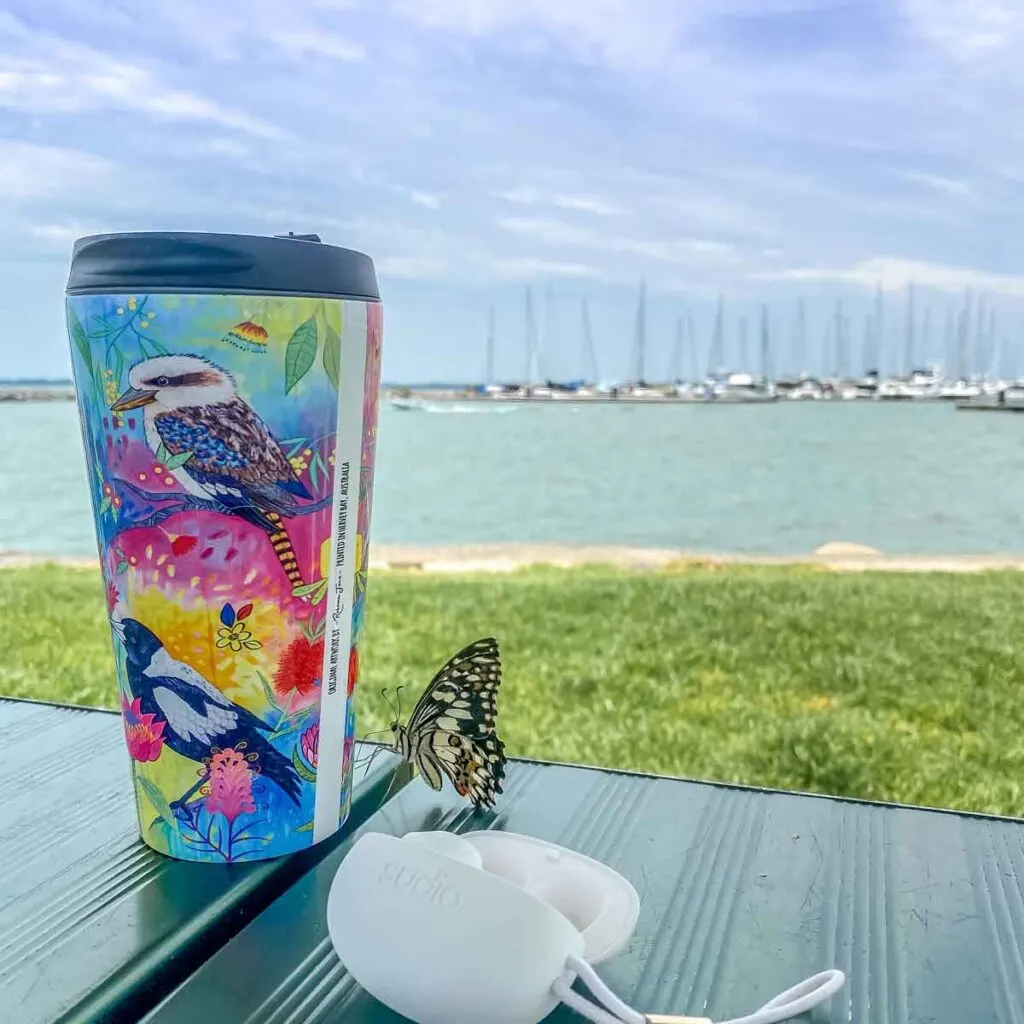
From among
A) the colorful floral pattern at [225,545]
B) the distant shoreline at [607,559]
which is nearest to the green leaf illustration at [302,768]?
the colorful floral pattern at [225,545]

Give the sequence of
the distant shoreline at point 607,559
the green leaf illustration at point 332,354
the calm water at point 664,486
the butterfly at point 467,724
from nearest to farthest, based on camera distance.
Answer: the green leaf illustration at point 332,354, the butterfly at point 467,724, the distant shoreline at point 607,559, the calm water at point 664,486

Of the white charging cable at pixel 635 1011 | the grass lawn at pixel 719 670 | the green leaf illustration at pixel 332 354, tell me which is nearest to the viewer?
the white charging cable at pixel 635 1011

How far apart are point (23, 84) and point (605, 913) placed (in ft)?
16.5

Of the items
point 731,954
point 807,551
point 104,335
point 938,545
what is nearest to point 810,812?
point 731,954

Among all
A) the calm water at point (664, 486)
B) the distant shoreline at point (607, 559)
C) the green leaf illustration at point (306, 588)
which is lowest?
the calm water at point (664, 486)

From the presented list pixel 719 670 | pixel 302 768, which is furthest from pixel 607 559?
pixel 302 768

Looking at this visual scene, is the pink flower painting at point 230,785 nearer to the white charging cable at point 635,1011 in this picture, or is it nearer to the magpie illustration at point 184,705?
the magpie illustration at point 184,705

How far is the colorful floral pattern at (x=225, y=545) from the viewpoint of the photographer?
0.54 metres

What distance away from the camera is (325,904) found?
567 millimetres

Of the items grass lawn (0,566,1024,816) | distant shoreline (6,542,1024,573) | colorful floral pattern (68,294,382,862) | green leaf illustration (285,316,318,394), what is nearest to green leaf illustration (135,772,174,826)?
colorful floral pattern (68,294,382,862)

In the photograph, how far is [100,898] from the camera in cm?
58

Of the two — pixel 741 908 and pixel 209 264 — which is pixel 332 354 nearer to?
pixel 209 264

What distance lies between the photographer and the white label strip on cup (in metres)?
0.57

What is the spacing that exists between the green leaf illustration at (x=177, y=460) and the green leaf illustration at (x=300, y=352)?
0.20 ft
